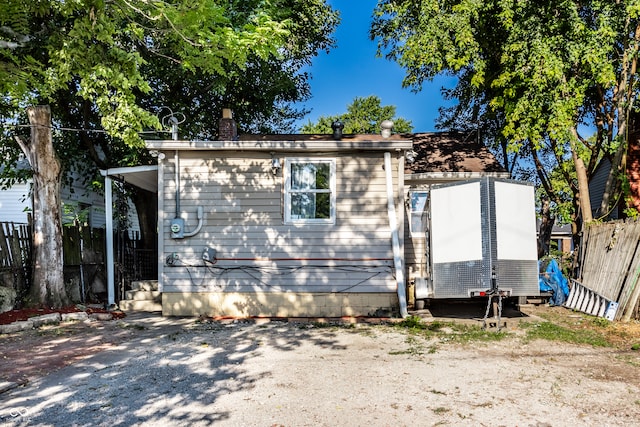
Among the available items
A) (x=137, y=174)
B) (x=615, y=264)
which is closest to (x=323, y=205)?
(x=137, y=174)

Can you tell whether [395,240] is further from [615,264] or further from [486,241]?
[615,264]

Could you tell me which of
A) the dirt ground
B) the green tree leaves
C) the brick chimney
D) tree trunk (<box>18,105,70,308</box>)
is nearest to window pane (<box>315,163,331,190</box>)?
the brick chimney

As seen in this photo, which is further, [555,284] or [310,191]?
[555,284]

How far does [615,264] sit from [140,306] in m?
9.54

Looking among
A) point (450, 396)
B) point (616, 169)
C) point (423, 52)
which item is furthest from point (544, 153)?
point (450, 396)

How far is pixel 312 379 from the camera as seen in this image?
4914mm

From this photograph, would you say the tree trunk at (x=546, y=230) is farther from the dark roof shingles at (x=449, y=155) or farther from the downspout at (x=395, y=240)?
the downspout at (x=395, y=240)

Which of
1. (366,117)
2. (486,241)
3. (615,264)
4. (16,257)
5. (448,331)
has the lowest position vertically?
(448,331)

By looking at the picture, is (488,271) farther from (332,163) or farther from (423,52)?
(423,52)

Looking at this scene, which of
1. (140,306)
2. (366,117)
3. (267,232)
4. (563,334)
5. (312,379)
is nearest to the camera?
(312,379)

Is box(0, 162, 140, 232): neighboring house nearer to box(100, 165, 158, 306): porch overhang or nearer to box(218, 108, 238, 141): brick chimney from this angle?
box(100, 165, 158, 306): porch overhang

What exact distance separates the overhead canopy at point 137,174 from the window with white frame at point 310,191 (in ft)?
9.28

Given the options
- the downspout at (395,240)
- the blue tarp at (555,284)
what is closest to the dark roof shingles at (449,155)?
the blue tarp at (555,284)

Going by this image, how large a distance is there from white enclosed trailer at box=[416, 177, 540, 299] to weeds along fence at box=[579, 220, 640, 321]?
5.66 feet
